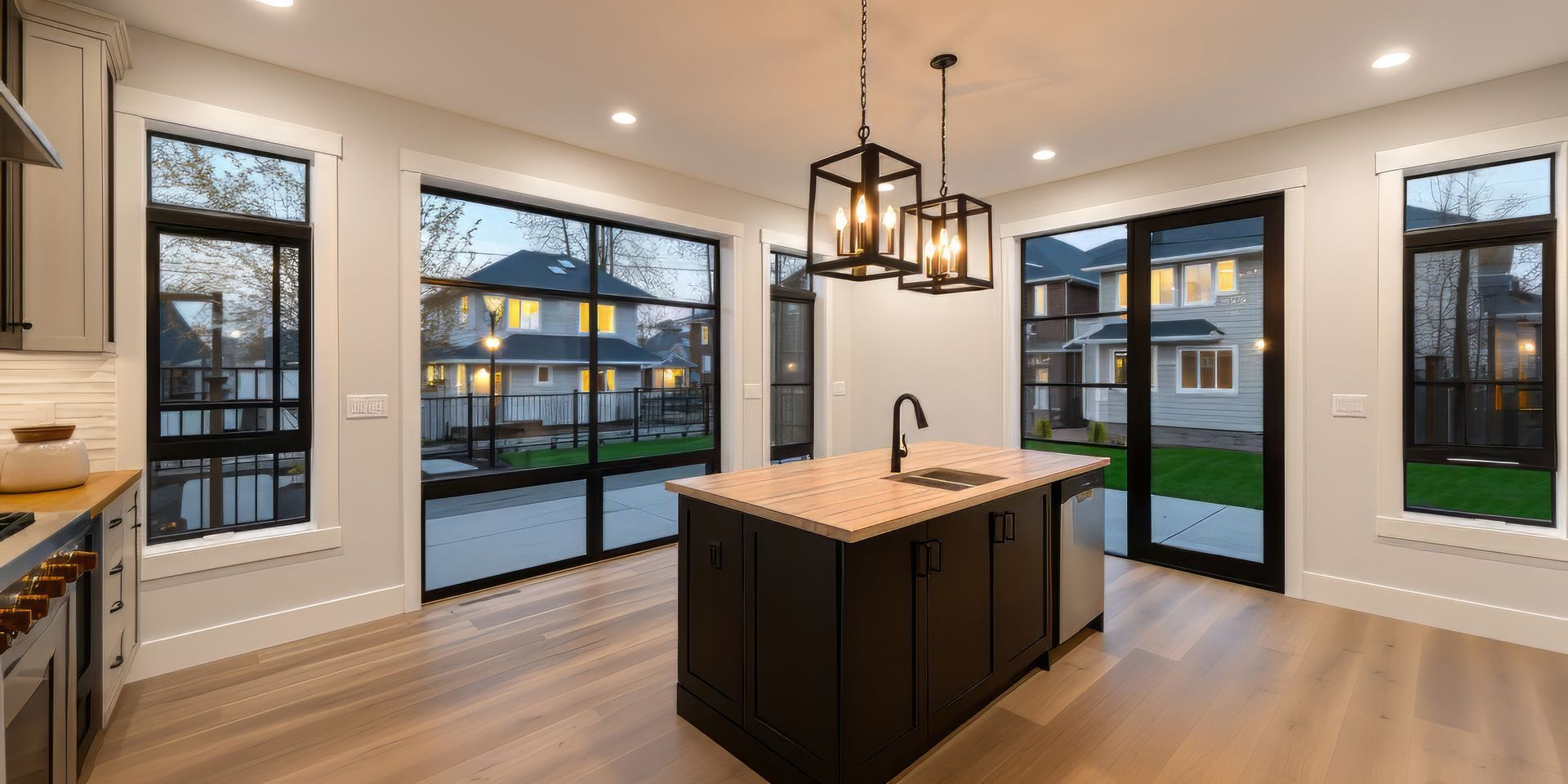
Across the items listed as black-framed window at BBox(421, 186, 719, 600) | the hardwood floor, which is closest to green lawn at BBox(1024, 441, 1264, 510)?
the hardwood floor

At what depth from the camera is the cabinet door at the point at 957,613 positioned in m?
2.22

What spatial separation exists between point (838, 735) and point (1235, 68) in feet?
11.5

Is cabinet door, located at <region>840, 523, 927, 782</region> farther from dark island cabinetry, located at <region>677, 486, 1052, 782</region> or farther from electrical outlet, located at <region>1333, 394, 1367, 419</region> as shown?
electrical outlet, located at <region>1333, 394, 1367, 419</region>

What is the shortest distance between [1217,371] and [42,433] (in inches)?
228

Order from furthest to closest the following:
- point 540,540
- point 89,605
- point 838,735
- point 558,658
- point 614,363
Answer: point 614,363 < point 540,540 < point 558,658 < point 89,605 < point 838,735

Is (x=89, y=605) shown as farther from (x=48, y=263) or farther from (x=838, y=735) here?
(x=838, y=735)

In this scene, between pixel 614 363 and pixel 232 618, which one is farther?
pixel 614 363

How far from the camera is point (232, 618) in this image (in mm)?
2951

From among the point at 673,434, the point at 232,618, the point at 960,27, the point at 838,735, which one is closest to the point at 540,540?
the point at 673,434

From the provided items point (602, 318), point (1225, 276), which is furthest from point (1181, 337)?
Result: point (602, 318)

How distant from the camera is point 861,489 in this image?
2443 millimetres

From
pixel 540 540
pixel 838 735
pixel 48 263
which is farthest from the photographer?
pixel 540 540

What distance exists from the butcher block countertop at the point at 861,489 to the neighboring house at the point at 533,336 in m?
2.05

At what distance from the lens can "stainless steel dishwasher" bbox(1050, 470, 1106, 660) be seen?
2.94 metres
